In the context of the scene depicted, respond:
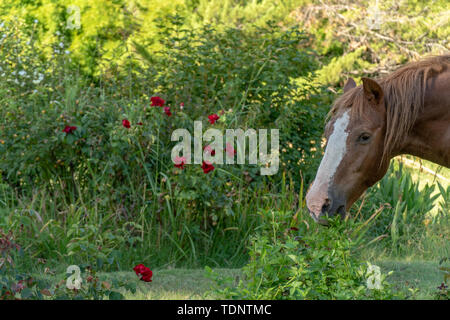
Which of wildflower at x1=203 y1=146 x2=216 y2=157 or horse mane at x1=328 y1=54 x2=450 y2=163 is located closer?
horse mane at x1=328 y1=54 x2=450 y2=163

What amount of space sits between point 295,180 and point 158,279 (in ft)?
7.25

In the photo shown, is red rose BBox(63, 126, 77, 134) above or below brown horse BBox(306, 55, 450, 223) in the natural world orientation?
below

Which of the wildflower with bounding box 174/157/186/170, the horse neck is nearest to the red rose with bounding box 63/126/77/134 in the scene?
the wildflower with bounding box 174/157/186/170

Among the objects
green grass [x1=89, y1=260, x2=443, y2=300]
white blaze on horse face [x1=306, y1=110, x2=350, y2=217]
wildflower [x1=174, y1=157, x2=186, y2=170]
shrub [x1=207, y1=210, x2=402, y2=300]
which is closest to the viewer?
shrub [x1=207, y1=210, x2=402, y2=300]

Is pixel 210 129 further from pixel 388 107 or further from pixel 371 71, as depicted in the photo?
pixel 371 71

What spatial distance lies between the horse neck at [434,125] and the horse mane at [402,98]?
4cm

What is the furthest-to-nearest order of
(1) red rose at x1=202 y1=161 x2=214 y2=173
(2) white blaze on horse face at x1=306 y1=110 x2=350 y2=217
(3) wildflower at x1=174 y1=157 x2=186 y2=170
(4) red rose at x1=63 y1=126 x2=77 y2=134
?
(4) red rose at x1=63 y1=126 x2=77 y2=134 < (3) wildflower at x1=174 y1=157 x2=186 y2=170 < (1) red rose at x1=202 y1=161 x2=214 y2=173 < (2) white blaze on horse face at x1=306 y1=110 x2=350 y2=217

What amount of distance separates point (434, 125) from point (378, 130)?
12.0 inches

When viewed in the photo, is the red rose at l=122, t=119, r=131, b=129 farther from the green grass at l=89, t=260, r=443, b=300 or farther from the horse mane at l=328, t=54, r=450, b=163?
the horse mane at l=328, t=54, r=450, b=163

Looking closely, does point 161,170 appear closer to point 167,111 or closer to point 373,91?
point 167,111

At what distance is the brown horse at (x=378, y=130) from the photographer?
10.5ft

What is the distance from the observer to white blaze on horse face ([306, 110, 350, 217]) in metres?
3.16

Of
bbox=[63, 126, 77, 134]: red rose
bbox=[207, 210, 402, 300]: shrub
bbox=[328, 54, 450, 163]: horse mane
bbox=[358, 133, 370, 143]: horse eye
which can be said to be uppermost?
bbox=[328, 54, 450, 163]: horse mane

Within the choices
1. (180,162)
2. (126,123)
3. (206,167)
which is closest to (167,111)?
(126,123)
